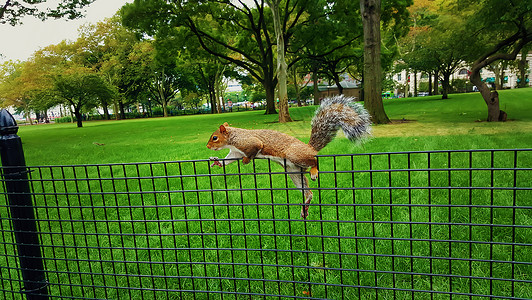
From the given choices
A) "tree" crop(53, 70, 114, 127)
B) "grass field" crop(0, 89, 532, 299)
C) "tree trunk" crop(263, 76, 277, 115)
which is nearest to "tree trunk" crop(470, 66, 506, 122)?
"grass field" crop(0, 89, 532, 299)

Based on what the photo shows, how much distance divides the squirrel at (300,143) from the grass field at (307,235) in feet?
0.32

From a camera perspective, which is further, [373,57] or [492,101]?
[373,57]

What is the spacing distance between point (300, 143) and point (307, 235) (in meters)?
0.43

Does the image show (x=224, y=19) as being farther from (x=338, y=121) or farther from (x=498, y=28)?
(x=338, y=121)

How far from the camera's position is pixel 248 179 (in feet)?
16.0

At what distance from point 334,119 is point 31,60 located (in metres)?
37.5

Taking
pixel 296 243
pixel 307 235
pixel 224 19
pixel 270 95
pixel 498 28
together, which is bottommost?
pixel 296 243

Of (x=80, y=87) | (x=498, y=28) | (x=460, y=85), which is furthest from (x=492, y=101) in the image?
(x=460, y=85)

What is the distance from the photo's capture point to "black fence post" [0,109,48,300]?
193 cm

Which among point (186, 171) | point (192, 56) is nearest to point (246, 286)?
point (186, 171)

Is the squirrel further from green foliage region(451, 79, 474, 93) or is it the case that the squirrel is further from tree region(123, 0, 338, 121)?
green foliage region(451, 79, 474, 93)

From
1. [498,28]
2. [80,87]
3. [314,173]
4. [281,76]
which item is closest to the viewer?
[314,173]

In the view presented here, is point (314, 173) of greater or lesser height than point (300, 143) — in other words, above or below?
below

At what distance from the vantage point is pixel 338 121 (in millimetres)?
1516
